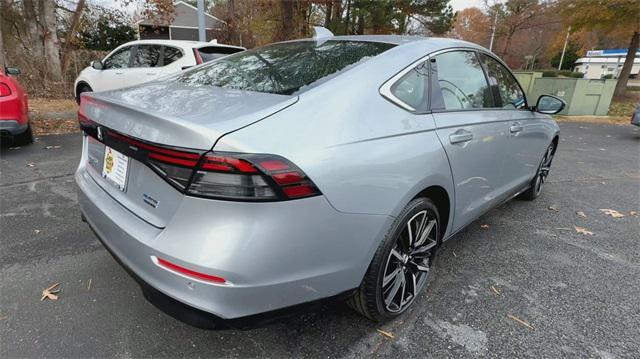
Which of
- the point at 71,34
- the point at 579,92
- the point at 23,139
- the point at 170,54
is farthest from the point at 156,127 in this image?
the point at 579,92

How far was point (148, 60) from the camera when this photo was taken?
739 cm

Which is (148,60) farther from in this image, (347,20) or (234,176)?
(347,20)

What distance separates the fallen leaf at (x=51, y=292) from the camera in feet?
7.54

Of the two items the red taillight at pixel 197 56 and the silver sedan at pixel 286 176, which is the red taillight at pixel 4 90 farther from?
the silver sedan at pixel 286 176

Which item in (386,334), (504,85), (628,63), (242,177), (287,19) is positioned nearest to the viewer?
(242,177)

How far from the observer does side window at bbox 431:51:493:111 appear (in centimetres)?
237

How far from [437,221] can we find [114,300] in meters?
2.04

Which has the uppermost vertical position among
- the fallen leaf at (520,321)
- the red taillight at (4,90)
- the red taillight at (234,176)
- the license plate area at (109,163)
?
the red taillight at (234,176)

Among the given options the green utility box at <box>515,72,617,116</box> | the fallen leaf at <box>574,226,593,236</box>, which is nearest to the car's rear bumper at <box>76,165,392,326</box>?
the fallen leaf at <box>574,226,593,236</box>

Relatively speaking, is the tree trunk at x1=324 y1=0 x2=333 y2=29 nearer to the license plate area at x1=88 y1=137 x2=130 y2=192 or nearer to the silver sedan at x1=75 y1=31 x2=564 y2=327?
the silver sedan at x1=75 y1=31 x2=564 y2=327

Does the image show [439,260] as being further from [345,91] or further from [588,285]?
[345,91]

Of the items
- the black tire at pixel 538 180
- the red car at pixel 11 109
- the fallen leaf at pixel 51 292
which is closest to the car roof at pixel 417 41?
the black tire at pixel 538 180

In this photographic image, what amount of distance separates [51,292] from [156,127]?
1.58m

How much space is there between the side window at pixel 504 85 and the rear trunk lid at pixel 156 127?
2163mm
